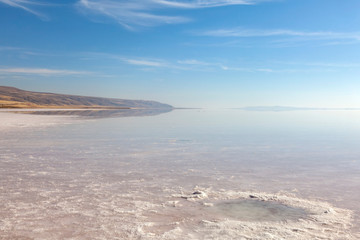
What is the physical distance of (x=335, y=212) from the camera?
602 cm

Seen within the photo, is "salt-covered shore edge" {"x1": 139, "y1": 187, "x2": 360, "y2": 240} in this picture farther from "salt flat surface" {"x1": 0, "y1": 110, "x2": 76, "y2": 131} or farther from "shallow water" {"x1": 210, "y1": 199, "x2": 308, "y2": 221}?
"salt flat surface" {"x1": 0, "y1": 110, "x2": 76, "y2": 131}

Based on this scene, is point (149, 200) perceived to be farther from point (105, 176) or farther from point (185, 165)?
point (185, 165)

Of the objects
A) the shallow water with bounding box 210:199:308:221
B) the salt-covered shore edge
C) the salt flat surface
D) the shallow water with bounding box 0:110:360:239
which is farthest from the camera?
the salt flat surface

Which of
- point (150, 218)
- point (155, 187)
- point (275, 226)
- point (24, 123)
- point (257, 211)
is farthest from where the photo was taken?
point (24, 123)

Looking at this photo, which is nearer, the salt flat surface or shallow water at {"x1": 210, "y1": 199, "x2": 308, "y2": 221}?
shallow water at {"x1": 210, "y1": 199, "x2": 308, "y2": 221}

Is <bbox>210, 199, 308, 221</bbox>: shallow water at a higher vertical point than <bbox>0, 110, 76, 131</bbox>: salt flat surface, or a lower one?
higher

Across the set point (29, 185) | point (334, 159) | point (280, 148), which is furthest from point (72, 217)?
point (280, 148)

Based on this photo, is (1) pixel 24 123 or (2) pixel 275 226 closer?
(2) pixel 275 226

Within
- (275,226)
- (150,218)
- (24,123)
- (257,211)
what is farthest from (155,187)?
(24,123)

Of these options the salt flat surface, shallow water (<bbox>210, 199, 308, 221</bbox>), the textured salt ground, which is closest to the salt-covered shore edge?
the textured salt ground

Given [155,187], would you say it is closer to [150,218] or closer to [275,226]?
[150,218]

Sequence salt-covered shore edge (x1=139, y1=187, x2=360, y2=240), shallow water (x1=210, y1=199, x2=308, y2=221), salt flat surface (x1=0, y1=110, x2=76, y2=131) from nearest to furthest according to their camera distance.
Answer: salt-covered shore edge (x1=139, y1=187, x2=360, y2=240)
shallow water (x1=210, y1=199, x2=308, y2=221)
salt flat surface (x1=0, y1=110, x2=76, y2=131)

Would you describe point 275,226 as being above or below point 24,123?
Answer: above

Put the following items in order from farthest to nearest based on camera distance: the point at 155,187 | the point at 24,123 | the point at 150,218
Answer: the point at 24,123, the point at 155,187, the point at 150,218
